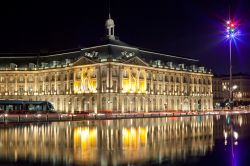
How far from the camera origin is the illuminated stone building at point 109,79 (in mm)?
107250

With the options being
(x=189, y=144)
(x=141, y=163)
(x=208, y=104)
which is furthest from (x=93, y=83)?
(x=141, y=163)

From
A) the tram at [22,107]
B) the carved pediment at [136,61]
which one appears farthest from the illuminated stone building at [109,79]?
the tram at [22,107]

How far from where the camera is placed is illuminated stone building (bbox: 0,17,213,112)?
4222 inches

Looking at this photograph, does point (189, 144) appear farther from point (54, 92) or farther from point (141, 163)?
point (54, 92)

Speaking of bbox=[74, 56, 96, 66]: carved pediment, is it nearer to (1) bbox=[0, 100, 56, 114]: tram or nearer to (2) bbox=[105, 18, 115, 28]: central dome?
(2) bbox=[105, 18, 115, 28]: central dome

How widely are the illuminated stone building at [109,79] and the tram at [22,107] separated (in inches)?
782

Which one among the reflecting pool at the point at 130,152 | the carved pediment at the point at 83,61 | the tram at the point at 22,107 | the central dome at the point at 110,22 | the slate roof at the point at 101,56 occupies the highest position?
the central dome at the point at 110,22

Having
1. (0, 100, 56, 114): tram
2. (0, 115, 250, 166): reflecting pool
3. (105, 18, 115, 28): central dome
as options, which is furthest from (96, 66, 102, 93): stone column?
(0, 115, 250, 166): reflecting pool

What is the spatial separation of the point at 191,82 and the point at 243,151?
398 feet

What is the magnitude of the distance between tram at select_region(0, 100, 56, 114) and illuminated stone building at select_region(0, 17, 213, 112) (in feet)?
65.2

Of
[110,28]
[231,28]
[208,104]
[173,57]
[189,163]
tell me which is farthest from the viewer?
[208,104]

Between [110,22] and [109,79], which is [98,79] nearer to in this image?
[109,79]

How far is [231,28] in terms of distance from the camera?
79.2 m

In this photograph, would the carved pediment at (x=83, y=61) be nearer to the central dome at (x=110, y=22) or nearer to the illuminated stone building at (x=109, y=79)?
the illuminated stone building at (x=109, y=79)
